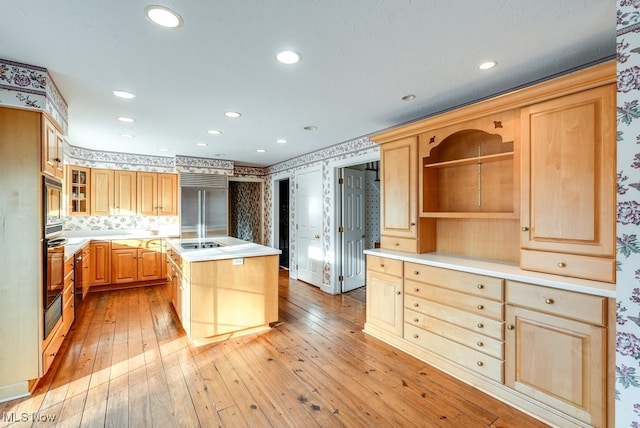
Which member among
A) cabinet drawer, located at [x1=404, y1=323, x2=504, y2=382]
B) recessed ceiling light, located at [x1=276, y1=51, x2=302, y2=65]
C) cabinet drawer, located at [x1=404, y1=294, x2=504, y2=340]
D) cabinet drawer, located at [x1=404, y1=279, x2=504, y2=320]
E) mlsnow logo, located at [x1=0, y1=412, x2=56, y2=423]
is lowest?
mlsnow logo, located at [x1=0, y1=412, x2=56, y2=423]

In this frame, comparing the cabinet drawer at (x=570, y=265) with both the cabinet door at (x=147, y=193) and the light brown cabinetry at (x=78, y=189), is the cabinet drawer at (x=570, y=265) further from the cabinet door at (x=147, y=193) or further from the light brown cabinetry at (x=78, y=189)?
the light brown cabinetry at (x=78, y=189)

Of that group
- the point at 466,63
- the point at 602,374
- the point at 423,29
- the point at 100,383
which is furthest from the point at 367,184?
the point at 100,383

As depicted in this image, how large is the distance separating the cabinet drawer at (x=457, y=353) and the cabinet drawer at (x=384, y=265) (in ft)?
1.61

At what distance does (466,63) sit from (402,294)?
76.7 inches

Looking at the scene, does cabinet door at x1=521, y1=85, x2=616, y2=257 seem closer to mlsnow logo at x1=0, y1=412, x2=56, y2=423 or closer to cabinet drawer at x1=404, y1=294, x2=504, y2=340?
cabinet drawer at x1=404, y1=294, x2=504, y2=340

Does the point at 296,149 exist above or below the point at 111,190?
above

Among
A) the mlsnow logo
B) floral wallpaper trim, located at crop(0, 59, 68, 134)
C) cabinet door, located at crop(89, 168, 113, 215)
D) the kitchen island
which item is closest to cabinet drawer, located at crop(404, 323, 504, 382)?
the kitchen island

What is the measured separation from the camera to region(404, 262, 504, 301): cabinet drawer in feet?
6.86

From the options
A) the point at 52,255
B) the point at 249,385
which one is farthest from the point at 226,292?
the point at 52,255

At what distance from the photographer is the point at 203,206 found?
5438 mm

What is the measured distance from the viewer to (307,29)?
162cm

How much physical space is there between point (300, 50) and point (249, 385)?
2.37 metres

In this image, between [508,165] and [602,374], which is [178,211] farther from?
[602,374]

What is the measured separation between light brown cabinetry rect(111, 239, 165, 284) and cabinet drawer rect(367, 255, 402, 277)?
12.6 feet
